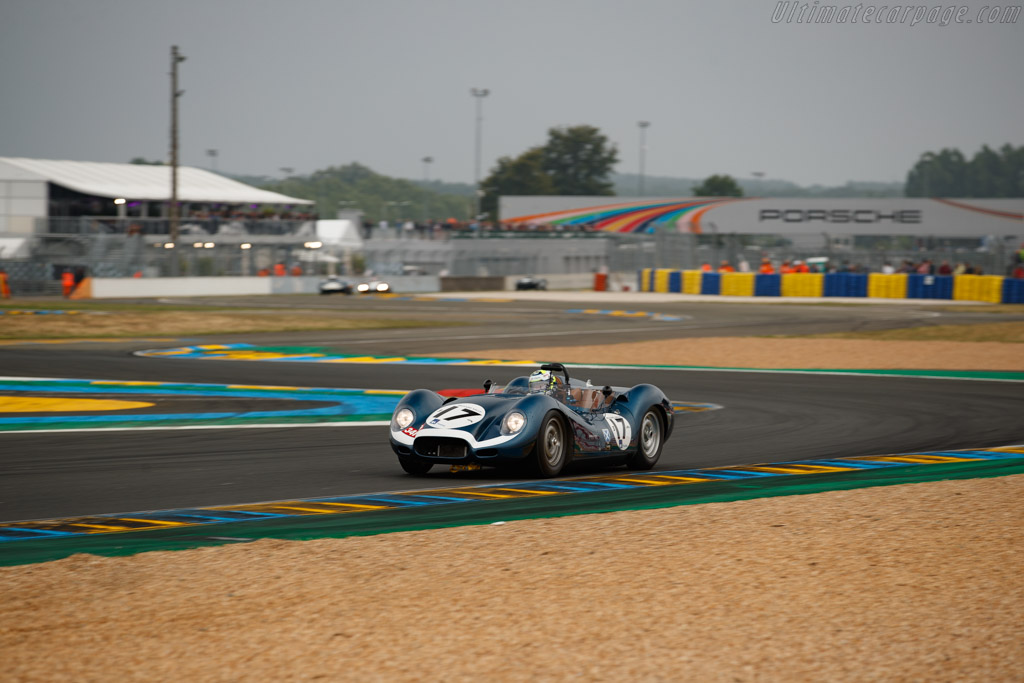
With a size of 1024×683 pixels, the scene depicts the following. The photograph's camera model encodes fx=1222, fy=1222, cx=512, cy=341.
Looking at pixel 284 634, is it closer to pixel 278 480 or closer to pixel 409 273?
pixel 278 480

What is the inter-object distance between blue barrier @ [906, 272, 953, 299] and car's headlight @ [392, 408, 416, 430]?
143 feet

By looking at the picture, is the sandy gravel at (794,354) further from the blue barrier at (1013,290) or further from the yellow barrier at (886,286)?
the yellow barrier at (886,286)

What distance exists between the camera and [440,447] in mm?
9453

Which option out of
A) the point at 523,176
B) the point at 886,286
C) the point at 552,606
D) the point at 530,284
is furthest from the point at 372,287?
the point at 523,176

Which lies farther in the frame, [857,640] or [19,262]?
[19,262]

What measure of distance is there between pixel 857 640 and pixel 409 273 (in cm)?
5793

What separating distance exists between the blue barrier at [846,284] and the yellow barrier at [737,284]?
333 centimetres

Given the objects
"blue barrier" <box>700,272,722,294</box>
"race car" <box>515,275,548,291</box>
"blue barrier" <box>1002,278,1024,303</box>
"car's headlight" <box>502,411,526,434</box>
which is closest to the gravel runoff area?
"car's headlight" <box>502,411,526,434</box>

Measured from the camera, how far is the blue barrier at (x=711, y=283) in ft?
178

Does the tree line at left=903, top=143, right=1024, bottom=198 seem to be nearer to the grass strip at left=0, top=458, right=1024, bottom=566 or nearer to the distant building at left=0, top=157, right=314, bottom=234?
the distant building at left=0, top=157, right=314, bottom=234

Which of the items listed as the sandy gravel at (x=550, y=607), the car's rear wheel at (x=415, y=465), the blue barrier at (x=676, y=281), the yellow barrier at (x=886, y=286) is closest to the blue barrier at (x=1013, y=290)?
the yellow barrier at (x=886, y=286)

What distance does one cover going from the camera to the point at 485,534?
23.9ft

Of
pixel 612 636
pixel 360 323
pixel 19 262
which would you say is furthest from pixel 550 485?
pixel 19 262

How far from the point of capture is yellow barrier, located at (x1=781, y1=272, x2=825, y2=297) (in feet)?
170
